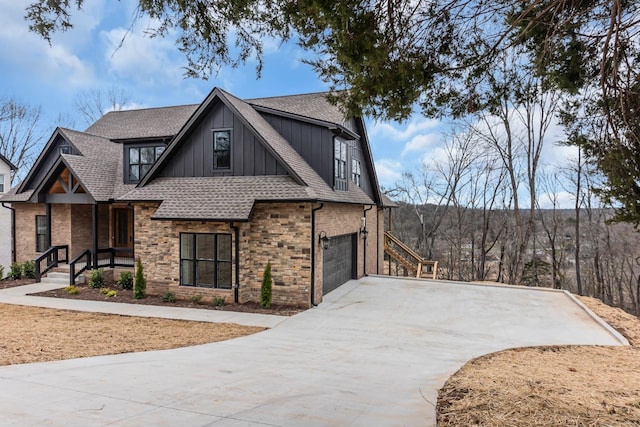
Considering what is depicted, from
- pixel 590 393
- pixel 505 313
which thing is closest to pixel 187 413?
pixel 590 393

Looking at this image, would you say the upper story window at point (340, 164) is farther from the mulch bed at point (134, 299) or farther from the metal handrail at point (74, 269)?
the metal handrail at point (74, 269)

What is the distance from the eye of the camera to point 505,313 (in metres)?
11.4

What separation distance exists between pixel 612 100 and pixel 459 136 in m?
22.2

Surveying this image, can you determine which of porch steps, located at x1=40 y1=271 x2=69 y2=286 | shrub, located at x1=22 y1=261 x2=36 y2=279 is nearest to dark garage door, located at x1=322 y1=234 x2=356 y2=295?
porch steps, located at x1=40 y1=271 x2=69 y2=286

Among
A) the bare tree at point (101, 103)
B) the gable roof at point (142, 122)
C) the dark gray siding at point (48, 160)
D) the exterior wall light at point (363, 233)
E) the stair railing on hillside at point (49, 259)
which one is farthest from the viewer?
the bare tree at point (101, 103)

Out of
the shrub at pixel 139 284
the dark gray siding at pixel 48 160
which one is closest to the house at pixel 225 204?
the shrub at pixel 139 284

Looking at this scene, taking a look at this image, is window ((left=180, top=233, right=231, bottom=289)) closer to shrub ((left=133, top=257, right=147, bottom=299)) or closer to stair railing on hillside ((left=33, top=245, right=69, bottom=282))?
shrub ((left=133, top=257, right=147, bottom=299))

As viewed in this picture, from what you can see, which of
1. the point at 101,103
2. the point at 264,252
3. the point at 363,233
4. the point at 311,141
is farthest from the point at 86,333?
the point at 101,103

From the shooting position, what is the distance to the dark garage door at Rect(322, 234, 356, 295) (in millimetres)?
13512

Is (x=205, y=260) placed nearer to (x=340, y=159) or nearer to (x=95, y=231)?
(x=340, y=159)

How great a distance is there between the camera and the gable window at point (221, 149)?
1287 centimetres

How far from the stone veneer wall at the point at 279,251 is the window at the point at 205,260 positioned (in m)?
0.65

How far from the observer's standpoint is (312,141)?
13680mm

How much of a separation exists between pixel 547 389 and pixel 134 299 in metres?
12.0
